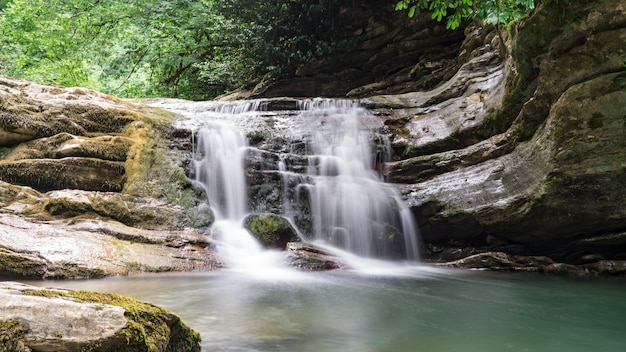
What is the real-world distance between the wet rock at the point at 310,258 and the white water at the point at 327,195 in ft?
0.74

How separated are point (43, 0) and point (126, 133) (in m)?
12.6

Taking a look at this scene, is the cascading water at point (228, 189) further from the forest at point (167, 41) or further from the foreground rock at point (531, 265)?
the forest at point (167, 41)

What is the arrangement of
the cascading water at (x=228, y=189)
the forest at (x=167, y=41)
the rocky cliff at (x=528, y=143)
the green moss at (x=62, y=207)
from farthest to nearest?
1. the forest at (x=167, y=41)
2. the cascading water at (x=228, y=189)
3. the green moss at (x=62, y=207)
4. the rocky cliff at (x=528, y=143)

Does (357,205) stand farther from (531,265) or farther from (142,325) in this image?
(142,325)

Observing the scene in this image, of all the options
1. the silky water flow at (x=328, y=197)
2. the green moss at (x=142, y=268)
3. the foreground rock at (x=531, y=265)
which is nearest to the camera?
the green moss at (x=142, y=268)

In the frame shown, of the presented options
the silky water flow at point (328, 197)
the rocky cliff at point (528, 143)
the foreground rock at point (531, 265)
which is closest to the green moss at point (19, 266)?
the silky water flow at point (328, 197)

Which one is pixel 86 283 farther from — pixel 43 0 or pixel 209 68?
pixel 43 0

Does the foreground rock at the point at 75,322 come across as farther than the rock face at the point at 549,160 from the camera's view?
No

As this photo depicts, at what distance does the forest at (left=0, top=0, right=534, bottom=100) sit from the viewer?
14.7m

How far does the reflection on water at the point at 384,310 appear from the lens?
3.21m

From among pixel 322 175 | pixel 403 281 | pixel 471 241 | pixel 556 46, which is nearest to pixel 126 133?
pixel 322 175

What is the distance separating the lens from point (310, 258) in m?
6.70

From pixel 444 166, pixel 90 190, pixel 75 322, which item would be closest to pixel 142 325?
pixel 75 322

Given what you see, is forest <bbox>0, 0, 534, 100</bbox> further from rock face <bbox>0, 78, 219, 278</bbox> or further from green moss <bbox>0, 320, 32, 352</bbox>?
green moss <bbox>0, 320, 32, 352</bbox>
